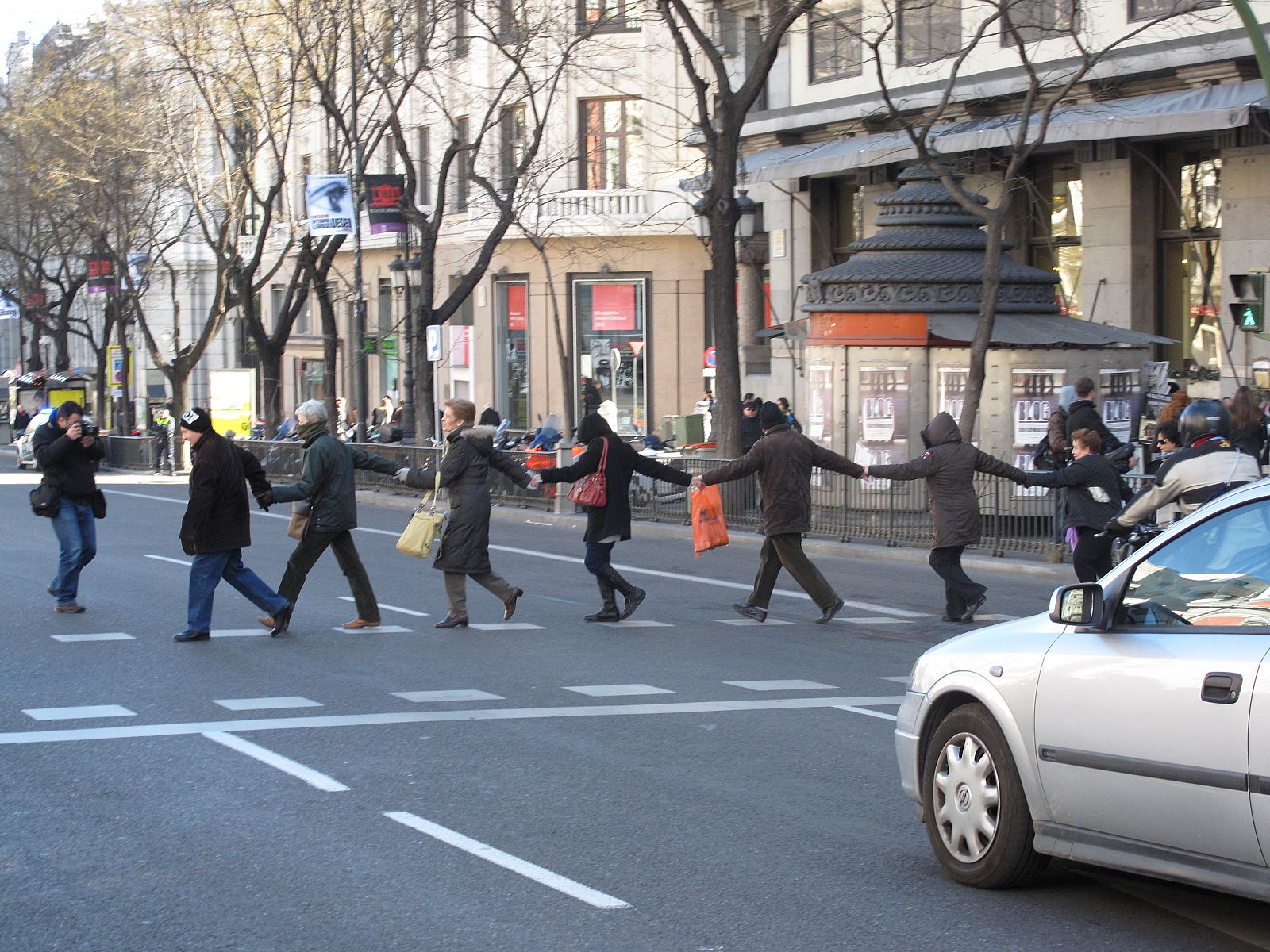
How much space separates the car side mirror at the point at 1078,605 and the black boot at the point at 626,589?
8.22 metres

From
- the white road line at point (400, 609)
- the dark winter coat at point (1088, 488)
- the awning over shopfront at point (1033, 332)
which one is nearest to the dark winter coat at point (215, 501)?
the white road line at point (400, 609)

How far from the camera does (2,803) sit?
727 centimetres

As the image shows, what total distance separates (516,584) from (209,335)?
89.0ft

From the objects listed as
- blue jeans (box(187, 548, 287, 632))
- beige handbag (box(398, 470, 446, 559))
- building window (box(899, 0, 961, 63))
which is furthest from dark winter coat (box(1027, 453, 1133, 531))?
building window (box(899, 0, 961, 63))

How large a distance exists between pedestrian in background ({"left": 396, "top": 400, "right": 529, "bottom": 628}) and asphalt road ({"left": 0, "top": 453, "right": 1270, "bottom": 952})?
1.30 ft

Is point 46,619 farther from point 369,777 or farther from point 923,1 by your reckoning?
point 923,1

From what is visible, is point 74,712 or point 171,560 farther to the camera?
point 171,560

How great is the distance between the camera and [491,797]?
750 cm

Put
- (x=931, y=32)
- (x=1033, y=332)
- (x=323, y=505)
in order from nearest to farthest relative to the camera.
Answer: (x=323, y=505) → (x=1033, y=332) → (x=931, y=32)

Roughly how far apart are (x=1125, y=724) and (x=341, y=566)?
8.77 meters

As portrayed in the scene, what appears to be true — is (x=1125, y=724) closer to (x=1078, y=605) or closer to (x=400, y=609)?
(x=1078, y=605)

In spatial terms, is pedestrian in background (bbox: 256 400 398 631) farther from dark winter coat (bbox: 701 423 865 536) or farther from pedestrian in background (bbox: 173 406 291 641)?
dark winter coat (bbox: 701 423 865 536)

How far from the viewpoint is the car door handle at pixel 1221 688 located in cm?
489

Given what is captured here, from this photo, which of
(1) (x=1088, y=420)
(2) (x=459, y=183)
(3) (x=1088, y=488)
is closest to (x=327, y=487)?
(3) (x=1088, y=488)
